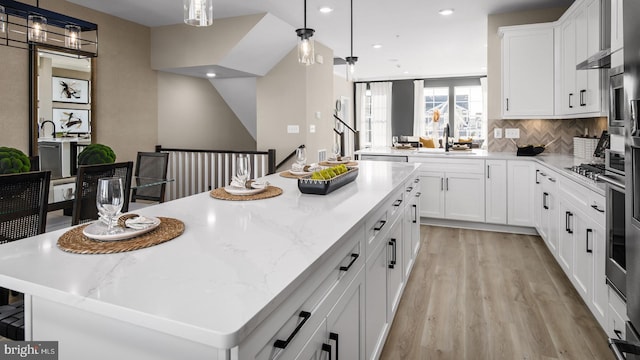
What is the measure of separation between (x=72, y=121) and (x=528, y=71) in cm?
521

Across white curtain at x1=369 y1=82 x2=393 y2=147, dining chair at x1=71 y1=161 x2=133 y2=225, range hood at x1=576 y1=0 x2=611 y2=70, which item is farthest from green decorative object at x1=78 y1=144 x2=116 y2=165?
white curtain at x1=369 y1=82 x2=393 y2=147

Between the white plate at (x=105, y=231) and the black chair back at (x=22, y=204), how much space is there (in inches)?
36.8

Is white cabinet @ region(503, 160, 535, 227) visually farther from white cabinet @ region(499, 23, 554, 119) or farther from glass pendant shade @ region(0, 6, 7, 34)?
glass pendant shade @ region(0, 6, 7, 34)

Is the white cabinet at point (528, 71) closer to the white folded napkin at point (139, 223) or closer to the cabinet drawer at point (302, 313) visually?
the cabinet drawer at point (302, 313)

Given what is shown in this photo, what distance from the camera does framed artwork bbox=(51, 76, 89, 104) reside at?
14.1 feet

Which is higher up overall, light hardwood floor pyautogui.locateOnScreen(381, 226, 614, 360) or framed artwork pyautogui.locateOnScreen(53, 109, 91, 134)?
framed artwork pyautogui.locateOnScreen(53, 109, 91, 134)

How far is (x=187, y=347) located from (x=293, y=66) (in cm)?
565

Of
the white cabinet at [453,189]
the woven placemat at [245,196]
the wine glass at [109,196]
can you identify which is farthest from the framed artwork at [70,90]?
the white cabinet at [453,189]

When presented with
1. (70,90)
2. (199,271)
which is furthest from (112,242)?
(70,90)

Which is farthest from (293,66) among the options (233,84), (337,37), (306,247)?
(306,247)

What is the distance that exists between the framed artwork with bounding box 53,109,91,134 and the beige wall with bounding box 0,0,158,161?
5.2 inches

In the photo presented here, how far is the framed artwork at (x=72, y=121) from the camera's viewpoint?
14.2ft

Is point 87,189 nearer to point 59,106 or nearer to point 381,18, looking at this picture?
point 59,106

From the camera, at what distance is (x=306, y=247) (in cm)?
114
